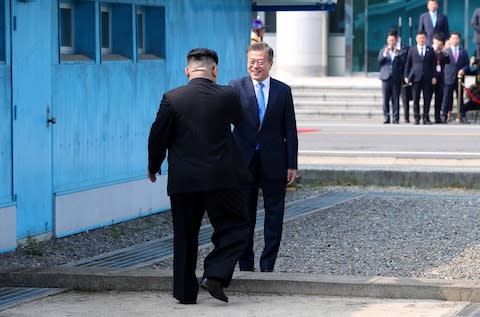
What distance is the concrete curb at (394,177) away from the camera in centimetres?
1673

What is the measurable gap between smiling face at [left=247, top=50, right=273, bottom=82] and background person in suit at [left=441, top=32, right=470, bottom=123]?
16721 mm

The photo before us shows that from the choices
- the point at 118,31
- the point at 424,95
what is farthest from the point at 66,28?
the point at 424,95

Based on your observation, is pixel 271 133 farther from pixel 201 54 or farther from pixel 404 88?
pixel 404 88

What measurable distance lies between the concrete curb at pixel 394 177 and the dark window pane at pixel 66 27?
510 centimetres

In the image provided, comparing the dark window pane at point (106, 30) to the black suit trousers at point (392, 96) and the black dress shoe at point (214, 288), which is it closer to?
the black dress shoe at point (214, 288)

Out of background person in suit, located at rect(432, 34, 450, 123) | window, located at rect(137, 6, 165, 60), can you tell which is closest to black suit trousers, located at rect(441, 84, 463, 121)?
background person in suit, located at rect(432, 34, 450, 123)

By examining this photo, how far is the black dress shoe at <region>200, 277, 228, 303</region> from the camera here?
909cm

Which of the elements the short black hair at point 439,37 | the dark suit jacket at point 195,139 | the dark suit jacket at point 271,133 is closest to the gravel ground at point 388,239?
the dark suit jacket at point 271,133

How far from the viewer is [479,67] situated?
2678 centimetres

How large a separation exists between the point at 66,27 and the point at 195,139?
4119 mm

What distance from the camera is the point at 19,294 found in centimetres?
970

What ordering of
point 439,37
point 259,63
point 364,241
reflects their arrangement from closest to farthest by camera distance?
1. point 259,63
2. point 364,241
3. point 439,37

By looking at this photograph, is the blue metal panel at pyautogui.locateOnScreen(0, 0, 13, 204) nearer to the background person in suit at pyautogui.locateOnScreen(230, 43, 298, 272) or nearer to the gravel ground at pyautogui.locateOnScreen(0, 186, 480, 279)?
the gravel ground at pyautogui.locateOnScreen(0, 186, 480, 279)

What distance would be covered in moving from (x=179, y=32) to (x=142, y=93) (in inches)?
38.4
